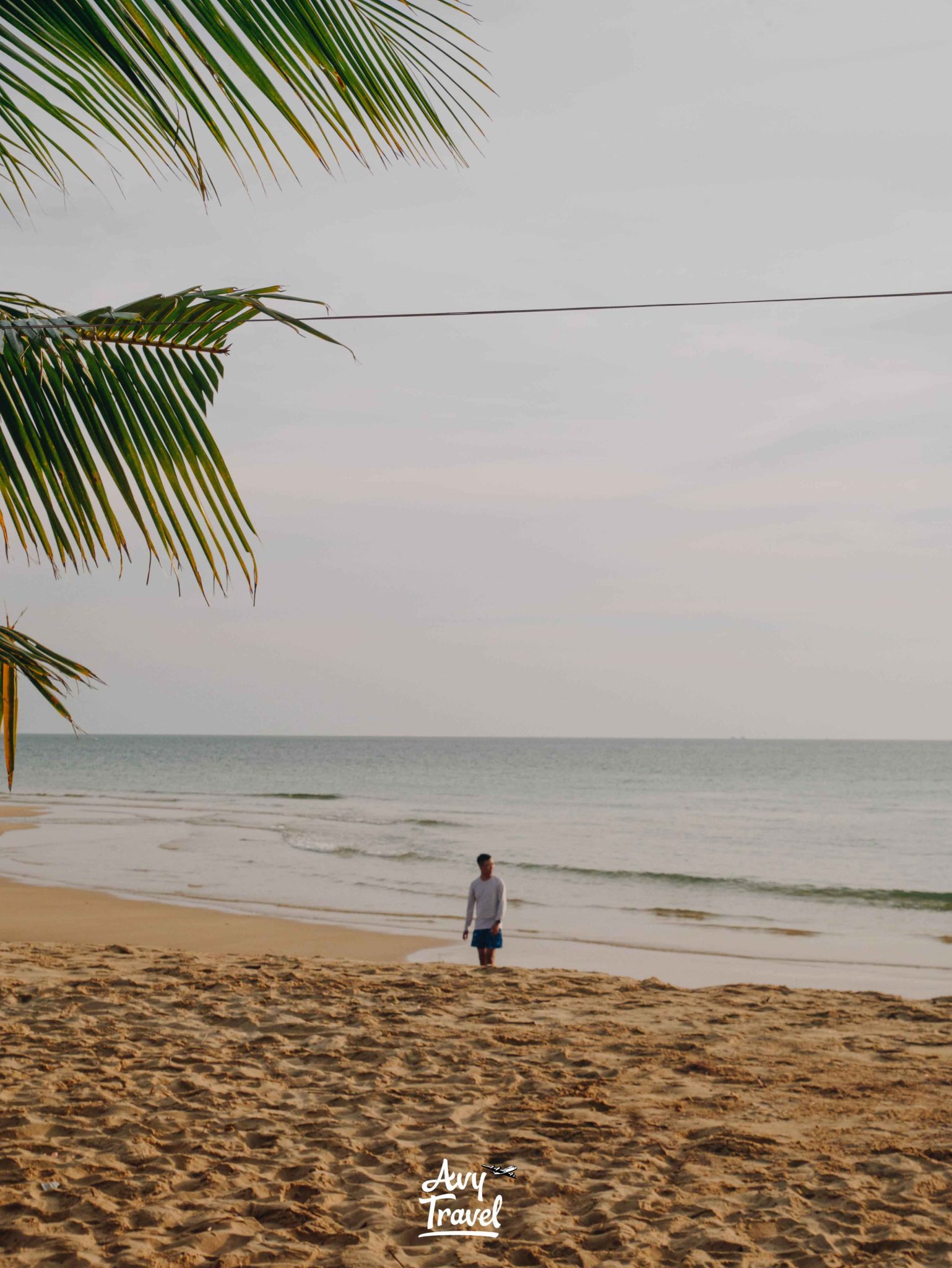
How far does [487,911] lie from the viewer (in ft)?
33.6

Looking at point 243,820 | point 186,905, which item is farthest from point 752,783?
point 186,905

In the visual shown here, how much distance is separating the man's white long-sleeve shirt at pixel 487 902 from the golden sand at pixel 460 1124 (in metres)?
1.09

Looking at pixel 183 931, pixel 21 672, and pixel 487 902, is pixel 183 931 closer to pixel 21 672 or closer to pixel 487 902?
pixel 487 902

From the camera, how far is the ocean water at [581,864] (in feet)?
45.0

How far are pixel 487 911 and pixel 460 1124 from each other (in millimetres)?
4665

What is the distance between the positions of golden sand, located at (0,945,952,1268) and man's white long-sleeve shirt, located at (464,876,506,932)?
109 cm

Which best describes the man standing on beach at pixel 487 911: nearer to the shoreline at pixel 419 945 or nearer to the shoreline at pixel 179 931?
the shoreline at pixel 419 945

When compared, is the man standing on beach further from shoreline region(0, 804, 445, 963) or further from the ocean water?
the ocean water

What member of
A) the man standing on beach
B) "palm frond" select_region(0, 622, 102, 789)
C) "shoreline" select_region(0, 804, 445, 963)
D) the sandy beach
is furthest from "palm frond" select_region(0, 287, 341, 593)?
"shoreline" select_region(0, 804, 445, 963)

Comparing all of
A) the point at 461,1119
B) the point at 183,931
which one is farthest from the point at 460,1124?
the point at 183,931

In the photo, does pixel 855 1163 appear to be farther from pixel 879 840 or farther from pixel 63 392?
pixel 879 840

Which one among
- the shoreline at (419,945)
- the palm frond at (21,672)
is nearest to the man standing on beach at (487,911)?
the shoreline at (419,945)

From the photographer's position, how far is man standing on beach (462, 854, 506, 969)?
10.1 m

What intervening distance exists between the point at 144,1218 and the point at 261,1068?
229 centimetres
